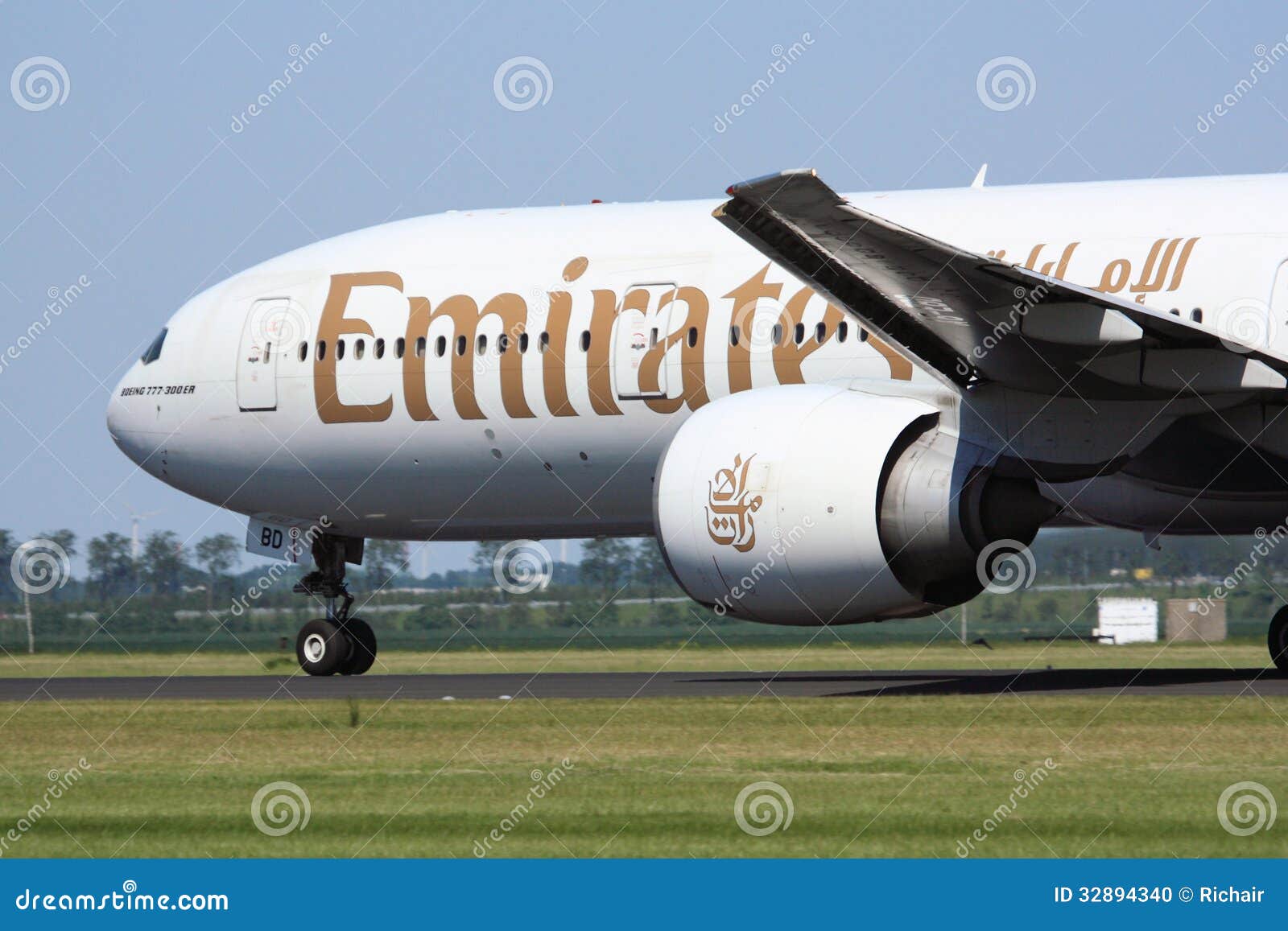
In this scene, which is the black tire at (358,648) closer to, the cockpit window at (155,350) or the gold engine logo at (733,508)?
the cockpit window at (155,350)

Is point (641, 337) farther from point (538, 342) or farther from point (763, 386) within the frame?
point (763, 386)

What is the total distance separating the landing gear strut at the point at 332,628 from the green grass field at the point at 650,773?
446 cm

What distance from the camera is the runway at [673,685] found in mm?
15305

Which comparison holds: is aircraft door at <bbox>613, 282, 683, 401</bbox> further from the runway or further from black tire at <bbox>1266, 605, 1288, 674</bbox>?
black tire at <bbox>1266, 605, 1288, 674</bbox>

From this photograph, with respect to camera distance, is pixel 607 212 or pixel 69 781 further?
pixel 607 212

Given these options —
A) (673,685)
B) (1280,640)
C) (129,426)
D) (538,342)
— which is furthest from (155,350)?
(1280,640)

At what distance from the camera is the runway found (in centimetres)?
1530

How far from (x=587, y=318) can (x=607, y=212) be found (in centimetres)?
152

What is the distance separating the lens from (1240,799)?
27.2 feet

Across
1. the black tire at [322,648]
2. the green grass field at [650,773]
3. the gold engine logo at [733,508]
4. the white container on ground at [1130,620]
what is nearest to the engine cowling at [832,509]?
the gold engine logo at [733,508]

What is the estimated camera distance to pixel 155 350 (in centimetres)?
2139

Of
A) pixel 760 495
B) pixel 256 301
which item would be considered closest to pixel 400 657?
pixel 256 301

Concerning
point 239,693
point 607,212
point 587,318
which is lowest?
point 239,693

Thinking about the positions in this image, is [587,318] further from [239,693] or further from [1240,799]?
[1240,799]
